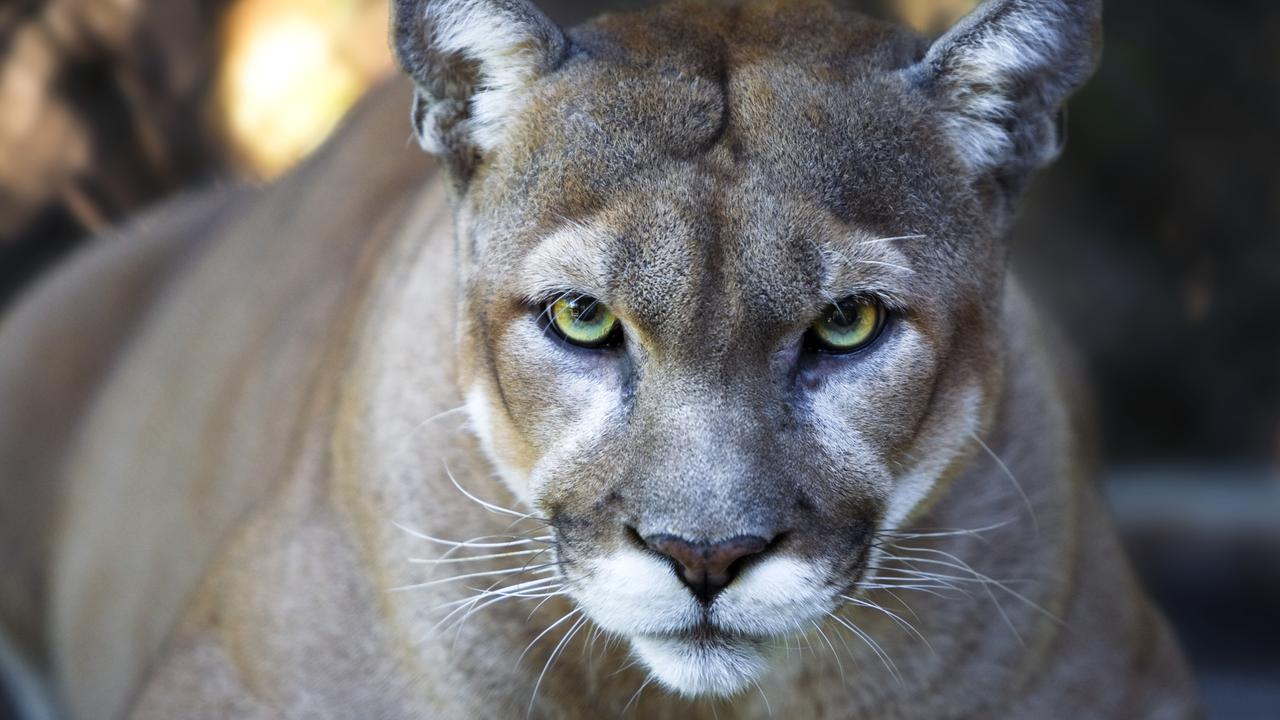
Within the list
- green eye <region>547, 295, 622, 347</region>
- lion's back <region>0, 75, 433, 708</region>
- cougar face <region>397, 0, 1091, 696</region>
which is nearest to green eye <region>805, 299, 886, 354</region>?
cougar face <region>397, 0, 1091, 696</region>

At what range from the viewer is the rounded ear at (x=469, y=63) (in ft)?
7.73

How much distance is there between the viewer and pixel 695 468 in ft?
6.73

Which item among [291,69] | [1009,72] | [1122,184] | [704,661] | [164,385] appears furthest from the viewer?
[1122,184]

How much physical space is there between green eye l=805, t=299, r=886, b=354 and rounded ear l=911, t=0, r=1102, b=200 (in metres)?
0.34

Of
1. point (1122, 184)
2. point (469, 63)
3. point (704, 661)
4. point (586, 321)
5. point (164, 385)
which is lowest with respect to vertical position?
point (1122, 184)

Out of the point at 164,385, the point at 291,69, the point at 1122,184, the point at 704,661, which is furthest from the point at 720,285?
the point at 1122,184

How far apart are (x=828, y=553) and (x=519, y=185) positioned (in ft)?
2.26

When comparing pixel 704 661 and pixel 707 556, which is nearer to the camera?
pixel 707 556

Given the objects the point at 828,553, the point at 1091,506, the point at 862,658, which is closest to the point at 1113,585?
the point at 1091,506

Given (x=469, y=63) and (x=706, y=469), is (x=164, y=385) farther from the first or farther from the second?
(x=706, y=469)

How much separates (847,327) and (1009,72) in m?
0.50

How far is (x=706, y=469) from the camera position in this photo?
2.05 m

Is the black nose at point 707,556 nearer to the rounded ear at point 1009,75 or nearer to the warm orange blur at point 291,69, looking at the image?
the rounded ear at point 1009,75

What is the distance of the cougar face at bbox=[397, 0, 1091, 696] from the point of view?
6.89 ft
